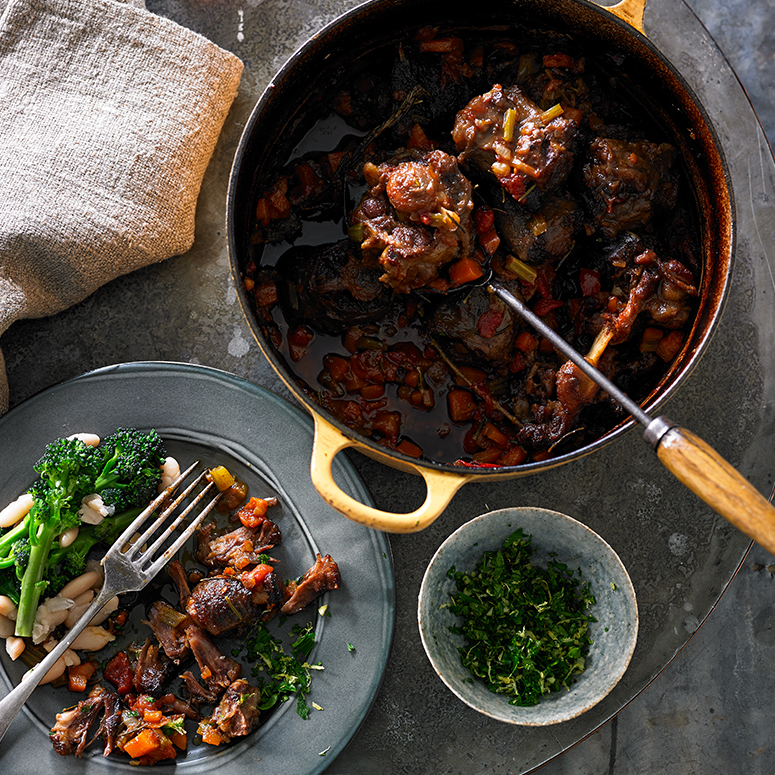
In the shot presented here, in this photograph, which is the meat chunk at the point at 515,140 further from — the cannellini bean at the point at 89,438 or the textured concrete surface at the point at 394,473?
the cannellini bean at the point at 89,438

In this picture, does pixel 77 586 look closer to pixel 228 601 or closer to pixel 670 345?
pixel 228 601

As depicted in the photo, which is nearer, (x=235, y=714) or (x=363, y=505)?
(x=363, y=505)

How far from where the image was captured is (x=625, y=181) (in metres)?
2.20

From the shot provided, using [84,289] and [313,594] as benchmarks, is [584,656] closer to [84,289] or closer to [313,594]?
[313,594]

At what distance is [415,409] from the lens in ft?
8.09

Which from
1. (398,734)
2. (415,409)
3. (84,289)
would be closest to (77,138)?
(84,289)

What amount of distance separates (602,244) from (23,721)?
2739 mm

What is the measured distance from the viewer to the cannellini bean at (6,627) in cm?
243

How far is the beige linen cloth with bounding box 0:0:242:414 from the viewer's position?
2494 millimetres

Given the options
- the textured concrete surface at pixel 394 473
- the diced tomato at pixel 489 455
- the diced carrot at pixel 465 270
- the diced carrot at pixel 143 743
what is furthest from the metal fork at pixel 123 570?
the diced carrot at pixel 465 270

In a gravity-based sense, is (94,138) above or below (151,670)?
above

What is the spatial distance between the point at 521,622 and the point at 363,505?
95cm

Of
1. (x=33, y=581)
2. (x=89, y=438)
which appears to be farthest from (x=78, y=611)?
(x=89, y=438)

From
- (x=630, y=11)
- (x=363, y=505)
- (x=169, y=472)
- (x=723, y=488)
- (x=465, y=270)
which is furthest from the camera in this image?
(x=169, y=472)
